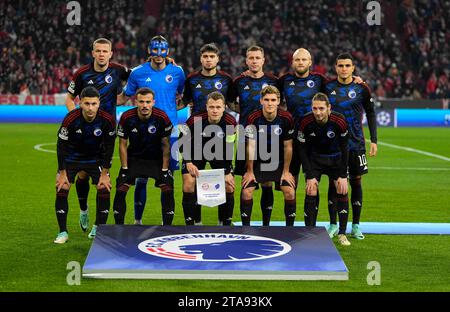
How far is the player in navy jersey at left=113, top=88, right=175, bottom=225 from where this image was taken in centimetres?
913

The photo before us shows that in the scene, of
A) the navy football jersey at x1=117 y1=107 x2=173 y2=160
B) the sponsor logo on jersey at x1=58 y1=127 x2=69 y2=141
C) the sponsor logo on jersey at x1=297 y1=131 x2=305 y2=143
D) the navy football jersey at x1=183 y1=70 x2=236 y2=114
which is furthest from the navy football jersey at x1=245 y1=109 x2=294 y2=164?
the sponsor logo on jersey at x1=58 y1=127 x2=69 y2=141

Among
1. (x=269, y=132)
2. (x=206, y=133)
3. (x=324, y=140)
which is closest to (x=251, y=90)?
(x=269, y=132)

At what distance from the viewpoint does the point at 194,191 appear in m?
9.52

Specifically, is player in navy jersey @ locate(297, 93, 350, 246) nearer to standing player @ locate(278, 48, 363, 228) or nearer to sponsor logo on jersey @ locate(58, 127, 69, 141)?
standing player @ locate(278, 48, 363, 228)

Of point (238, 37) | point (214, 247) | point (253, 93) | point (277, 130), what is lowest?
point (214, 247)

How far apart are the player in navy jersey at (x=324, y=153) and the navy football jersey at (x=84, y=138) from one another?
2.09 m

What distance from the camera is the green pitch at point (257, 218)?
7070 mm

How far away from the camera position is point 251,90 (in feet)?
31.2

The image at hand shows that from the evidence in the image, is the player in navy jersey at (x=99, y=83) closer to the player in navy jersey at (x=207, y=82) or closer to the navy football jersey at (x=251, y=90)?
the player in navy jersey at (x=207, y=82)

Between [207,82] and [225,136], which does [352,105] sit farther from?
[207,82]

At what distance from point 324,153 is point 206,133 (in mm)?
1328

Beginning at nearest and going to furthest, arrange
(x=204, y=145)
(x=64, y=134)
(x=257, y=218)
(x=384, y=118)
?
(x=64, y=134)
(x=204, y=145)
(x=257, y=218)
(x=384, y=118)

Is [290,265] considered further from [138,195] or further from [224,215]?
[138,195]
